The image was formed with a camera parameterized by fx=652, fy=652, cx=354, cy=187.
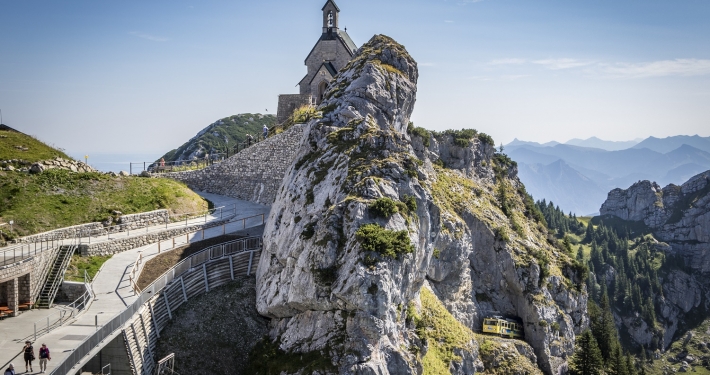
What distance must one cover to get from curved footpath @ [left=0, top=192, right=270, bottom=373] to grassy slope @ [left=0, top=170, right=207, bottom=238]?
5.14 metres

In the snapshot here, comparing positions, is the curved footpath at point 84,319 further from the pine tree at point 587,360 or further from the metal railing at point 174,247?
the pine tree at point 587,360

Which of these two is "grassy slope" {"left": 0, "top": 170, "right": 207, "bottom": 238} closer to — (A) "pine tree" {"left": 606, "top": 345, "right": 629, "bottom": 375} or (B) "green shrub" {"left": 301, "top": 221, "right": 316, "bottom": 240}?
(B) "green shrub" {"left": 301, "top": 221, "right": 316, "bottom": 240}

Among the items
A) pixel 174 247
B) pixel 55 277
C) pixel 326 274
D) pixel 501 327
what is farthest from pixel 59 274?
pixel 501 327

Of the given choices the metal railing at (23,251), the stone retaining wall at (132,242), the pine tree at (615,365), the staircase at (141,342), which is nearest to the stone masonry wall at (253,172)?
the stone retaining wall at (132,242)

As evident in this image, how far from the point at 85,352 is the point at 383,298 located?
1507cm

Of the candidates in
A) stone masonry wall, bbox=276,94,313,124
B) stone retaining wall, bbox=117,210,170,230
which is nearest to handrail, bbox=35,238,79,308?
stone retaining wall, bbox=117,210,170,230

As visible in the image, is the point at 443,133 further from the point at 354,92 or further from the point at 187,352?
the point at 187,352

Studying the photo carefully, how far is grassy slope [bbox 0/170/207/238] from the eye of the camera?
1789 inches

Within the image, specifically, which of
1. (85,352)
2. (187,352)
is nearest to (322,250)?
(187,352)

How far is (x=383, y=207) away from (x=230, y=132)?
78596 millimetres

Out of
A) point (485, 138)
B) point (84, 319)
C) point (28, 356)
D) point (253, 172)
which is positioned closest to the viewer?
point (28, 356)

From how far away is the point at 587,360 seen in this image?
5534 centimetres

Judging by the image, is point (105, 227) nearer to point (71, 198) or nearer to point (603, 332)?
point (71, 198)

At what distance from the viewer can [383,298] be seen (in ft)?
116
